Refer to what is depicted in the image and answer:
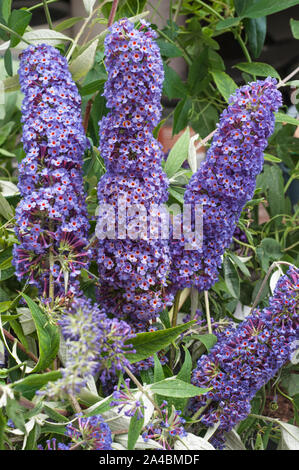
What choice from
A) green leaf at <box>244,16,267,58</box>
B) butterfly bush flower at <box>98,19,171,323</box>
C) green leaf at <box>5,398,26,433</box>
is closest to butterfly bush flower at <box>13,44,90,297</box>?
butterfly bush flower at <box>98,19,171,323</box>

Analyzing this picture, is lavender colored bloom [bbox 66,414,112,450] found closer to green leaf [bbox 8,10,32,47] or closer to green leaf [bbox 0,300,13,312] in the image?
green leaf [bbox 0,300,13,312]

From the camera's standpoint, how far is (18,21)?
2.07 feet

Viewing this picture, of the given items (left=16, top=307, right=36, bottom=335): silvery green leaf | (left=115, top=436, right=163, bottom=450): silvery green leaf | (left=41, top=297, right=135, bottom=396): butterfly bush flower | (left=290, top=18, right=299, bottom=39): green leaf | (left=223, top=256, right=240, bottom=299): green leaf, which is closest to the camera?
(left=41, top=297, right=135, bottom=396): butterfly bush flower

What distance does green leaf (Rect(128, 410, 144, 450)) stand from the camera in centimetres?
46

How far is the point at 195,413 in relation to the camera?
0.60 m

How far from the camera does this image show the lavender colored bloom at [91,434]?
0.46 metres

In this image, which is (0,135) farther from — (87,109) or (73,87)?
(73,87)

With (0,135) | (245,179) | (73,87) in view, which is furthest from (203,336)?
(0,135)

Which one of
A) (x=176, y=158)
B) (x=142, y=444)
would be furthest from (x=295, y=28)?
(x=142, y=444)

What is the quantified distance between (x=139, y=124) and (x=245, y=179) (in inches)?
4.5

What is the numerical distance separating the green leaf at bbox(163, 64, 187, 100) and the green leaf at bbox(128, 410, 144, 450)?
50 centimetres

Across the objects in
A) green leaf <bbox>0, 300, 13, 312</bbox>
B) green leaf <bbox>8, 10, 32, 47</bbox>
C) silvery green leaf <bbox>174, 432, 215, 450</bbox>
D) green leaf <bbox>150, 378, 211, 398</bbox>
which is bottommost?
silvery green leaf <bbox>174, 432, 215, 450</bbox>

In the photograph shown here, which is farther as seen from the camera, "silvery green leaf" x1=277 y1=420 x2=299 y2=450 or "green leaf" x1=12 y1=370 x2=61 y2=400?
"silvery green leaf" x1=277 y1=420 x2=299 y2=450

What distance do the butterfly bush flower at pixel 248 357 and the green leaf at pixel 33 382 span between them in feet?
0.56
